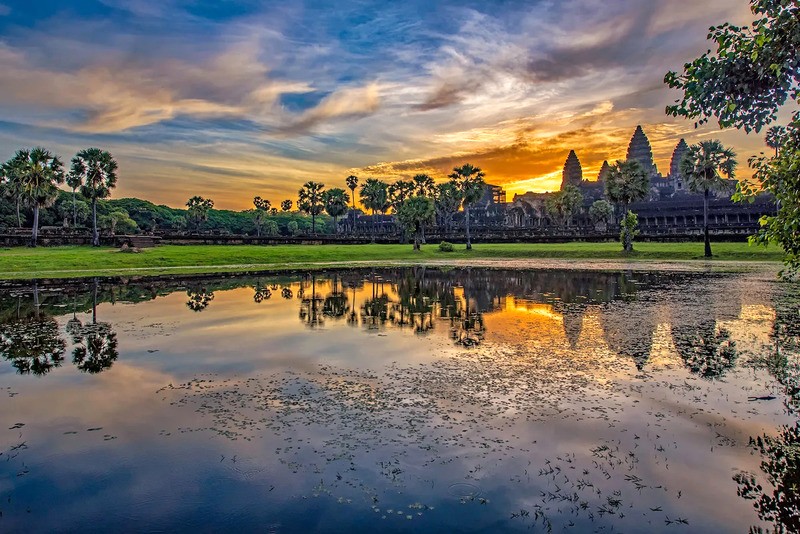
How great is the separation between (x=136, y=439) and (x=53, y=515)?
2.03 meters

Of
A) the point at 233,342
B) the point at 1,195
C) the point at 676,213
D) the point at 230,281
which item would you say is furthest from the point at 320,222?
the point at 233,342

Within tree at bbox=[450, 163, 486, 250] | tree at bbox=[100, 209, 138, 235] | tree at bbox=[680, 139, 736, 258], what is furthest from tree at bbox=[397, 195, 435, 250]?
tree at bbox=[100, 209, 138, 235]

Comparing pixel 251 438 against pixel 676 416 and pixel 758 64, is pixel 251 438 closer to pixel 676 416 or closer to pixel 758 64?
pixel 676 416

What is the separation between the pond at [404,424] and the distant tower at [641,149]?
13257 centimetres

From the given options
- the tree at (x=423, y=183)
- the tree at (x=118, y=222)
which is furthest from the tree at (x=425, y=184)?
the tree at (x=118, y=222)

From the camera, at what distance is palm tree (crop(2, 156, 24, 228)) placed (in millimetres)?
62875

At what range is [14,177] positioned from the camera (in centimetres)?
6650

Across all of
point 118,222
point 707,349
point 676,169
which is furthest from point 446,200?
point 707,349

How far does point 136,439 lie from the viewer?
7609mm

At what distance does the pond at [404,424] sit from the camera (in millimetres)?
5633

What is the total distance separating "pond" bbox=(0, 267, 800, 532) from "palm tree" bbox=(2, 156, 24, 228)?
58.2 meters

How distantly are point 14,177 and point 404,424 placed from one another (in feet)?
256

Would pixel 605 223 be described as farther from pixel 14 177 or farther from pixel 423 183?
pixel 14 177

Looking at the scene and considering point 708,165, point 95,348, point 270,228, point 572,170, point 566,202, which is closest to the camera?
point 95,348
